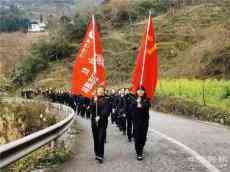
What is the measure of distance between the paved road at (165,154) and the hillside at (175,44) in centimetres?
2995

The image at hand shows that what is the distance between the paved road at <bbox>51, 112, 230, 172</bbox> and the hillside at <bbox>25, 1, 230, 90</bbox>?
29950mm

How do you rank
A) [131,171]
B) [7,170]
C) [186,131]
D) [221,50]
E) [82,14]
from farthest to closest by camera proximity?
[82,14], [221,50], [186,131], [131,171], [7,170]

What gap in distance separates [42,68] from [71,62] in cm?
506

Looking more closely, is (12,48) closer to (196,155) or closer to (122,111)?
(122,111)

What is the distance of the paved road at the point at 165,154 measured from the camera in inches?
411

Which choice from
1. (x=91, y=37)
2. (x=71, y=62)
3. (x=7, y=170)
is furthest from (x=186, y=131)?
(x=71, y=62)

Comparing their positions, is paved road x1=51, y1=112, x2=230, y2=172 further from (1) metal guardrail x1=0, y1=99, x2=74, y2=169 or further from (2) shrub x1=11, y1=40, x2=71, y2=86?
(2) shrub x1=11, y1=40, x2=71, y2=86

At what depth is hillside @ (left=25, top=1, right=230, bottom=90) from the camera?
5089 cm

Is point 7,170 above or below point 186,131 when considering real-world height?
above

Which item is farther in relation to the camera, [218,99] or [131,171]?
[218,99]

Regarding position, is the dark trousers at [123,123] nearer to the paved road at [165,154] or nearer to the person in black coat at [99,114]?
the paved road at [165,154]

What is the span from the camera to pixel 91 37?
20.0m

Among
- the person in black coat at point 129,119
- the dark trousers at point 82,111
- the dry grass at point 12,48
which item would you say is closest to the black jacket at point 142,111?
the person in black coat at point 129,119

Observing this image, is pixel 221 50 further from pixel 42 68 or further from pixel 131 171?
pixel 42 68
